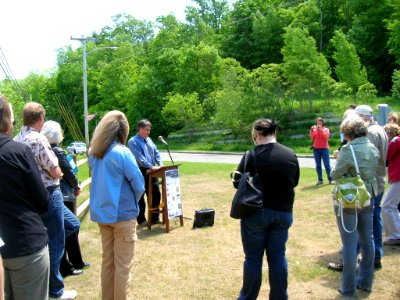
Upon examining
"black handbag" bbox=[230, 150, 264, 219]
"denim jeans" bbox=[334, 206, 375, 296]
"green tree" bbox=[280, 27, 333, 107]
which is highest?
"green tree" bbox=[280, 27, 333, 107]

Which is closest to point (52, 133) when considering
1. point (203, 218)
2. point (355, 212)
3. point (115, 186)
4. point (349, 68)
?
point (115, 186)

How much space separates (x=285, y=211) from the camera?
13.1 ft

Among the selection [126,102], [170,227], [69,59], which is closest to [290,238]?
[170,227]

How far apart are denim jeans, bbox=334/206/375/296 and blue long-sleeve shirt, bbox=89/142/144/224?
222 cm

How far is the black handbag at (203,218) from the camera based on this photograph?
750 centimetres

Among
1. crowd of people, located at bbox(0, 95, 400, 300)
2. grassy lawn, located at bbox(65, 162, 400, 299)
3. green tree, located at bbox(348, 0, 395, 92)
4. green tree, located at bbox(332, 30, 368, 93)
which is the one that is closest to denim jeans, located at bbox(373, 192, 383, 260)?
crowd of people, located at bbox(0, 95, 400, 300)

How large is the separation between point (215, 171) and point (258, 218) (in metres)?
11.9

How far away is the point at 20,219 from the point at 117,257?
1548mm

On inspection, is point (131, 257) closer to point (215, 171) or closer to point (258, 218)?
point (258, 218)

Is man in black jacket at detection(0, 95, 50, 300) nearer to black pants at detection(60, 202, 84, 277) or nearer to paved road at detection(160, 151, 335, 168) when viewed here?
black pants at detection(60, 202, 84, 277)

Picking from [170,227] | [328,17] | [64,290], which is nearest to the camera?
[64,290]

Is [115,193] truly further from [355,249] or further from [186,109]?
[186,109]

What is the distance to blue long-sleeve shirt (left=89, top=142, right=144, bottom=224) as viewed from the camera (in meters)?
4.02

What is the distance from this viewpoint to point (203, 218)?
7.54 meters
